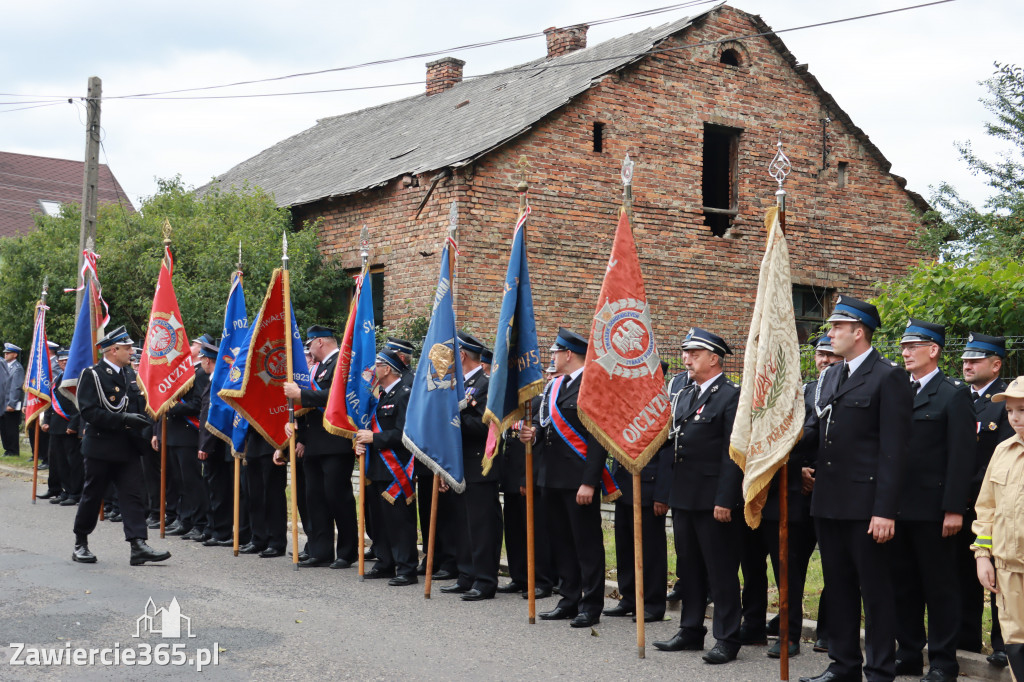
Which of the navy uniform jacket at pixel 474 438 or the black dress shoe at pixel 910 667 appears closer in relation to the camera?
the black dress shoe at pixel 910 667

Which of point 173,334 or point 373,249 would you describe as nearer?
A: point 173,334

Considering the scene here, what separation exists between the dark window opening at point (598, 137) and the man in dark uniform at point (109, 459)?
1090 cm

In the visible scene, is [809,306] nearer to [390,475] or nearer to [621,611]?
[390,475]

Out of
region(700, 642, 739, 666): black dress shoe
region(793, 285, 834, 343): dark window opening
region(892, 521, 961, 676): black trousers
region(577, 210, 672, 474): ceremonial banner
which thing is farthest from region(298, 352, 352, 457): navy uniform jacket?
region(793, 285, 834, 343): dark window opening

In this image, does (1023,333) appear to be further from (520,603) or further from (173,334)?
(173,334)

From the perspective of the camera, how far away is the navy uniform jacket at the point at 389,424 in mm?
9156

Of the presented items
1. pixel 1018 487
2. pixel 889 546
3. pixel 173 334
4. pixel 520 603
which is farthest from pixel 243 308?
pixel 1018 487

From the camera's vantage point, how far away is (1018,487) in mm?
4836

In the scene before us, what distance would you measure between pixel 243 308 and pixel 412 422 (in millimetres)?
3503

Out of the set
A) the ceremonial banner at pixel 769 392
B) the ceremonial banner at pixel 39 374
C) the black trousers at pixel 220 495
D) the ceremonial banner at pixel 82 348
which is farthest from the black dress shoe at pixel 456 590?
the ceremonial banner at pixel 39 374

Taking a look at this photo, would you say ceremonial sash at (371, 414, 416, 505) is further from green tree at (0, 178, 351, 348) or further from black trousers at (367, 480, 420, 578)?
green tree at (0, 178, 351, 348)

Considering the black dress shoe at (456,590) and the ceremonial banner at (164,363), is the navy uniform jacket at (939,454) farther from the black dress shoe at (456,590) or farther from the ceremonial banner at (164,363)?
the ceremonial banner at (164,363)

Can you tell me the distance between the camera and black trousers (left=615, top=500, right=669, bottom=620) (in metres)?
7.67

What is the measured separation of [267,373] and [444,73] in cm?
1714
